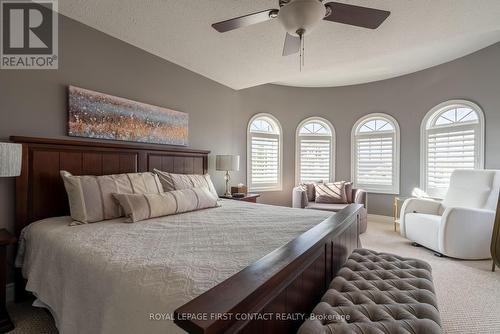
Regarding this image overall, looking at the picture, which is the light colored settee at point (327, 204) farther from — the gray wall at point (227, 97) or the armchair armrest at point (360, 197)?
the gray wall at point (227, 97)

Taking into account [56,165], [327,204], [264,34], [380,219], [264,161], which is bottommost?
[380,219]

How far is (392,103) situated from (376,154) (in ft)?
3.45

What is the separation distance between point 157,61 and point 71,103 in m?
1.21

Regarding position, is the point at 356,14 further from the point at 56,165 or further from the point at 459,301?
the point at 56,165

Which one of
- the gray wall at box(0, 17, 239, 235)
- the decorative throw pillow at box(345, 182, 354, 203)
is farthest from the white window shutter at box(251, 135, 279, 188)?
the decorative throw pillow at box(345, 182, 354, 203)

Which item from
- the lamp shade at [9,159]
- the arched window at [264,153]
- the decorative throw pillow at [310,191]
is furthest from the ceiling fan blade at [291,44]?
the decorative throw pillow at [310,191]

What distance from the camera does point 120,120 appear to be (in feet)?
8.70

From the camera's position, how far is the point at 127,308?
0.95m

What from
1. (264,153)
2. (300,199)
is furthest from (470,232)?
(264,153)

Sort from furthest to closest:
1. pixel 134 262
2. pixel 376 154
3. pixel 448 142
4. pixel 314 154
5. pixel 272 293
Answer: pixel 314 154 < pixel 376 154 < pixel 448 142 < pixel 134 262 < pixel 272 293

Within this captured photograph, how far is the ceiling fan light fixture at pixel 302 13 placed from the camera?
1.56m

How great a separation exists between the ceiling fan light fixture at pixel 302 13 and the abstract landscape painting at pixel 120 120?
1966mm

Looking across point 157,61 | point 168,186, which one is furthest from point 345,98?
point 168,186

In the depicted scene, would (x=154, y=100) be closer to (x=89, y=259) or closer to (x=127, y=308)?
(x=89, y=259)
